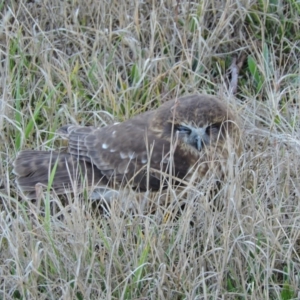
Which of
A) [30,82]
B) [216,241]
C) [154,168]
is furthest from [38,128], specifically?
[216,241]

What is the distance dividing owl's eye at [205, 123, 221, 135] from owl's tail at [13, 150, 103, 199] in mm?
590

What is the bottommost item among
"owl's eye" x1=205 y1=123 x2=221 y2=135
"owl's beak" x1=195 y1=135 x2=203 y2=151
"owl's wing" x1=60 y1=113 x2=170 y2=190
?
"owl's wing" x1=60 y1=113 x2=170 y2=190

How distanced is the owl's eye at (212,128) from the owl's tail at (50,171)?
590mm

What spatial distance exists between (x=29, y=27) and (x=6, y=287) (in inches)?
85.4

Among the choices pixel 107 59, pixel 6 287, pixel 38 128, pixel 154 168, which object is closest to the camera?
pixel 6 287

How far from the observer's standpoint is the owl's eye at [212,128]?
457 centimetres

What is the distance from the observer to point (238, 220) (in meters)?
3.85

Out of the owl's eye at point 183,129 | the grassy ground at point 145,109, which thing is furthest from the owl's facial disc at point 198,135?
the grassy ground at point 145,109

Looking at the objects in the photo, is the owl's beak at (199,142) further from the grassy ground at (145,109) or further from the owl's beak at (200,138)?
the grassy ground at (145,109)

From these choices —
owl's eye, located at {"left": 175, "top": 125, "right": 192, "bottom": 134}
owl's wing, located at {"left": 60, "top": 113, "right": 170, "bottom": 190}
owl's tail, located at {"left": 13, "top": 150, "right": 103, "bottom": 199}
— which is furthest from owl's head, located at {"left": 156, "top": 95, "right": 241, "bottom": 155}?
owl's tail, located at {"left": 13, "top": 150, "right": 103, "bottom": 199}

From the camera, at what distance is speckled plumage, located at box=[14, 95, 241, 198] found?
14.7 ft

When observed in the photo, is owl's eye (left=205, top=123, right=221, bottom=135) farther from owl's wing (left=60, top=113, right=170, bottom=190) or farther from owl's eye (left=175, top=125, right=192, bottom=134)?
owl's wing (left=60, top=113, right=170, bottom=190)

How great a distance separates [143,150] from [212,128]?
36 centimetres

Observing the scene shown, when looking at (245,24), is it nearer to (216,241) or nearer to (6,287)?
(216,241)
